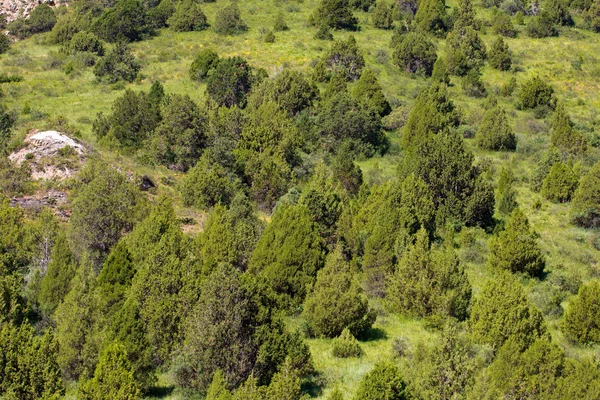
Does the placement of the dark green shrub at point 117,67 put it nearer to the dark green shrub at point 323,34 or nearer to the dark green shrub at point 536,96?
the dark green shrub at point 323,34

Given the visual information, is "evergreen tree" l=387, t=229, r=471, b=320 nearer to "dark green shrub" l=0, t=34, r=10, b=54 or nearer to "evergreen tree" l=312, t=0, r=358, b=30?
"evergreen tree" l=312, t=0, r=358, b=30

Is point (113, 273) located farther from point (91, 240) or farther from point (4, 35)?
point (4, 35)

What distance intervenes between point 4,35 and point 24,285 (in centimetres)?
5575

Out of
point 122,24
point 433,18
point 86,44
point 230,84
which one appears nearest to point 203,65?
point 230,84

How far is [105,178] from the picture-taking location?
41.1 meters

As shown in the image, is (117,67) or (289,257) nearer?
(289,257)

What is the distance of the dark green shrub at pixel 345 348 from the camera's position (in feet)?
100

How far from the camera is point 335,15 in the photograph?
277ft

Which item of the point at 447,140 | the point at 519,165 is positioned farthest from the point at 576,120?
the point at 447,140

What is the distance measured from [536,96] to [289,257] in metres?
42.0

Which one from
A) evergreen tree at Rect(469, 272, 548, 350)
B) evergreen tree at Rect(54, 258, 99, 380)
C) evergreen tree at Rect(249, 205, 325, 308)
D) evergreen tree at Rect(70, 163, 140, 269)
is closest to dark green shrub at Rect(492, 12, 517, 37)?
evergreen tree at Rect(249, 205, 325, 308)

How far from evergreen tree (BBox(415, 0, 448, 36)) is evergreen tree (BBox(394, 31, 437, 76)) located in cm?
793

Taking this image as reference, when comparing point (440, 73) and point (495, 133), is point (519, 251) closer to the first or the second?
point (495, 133)

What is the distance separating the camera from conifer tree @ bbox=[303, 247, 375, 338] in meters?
32.4
